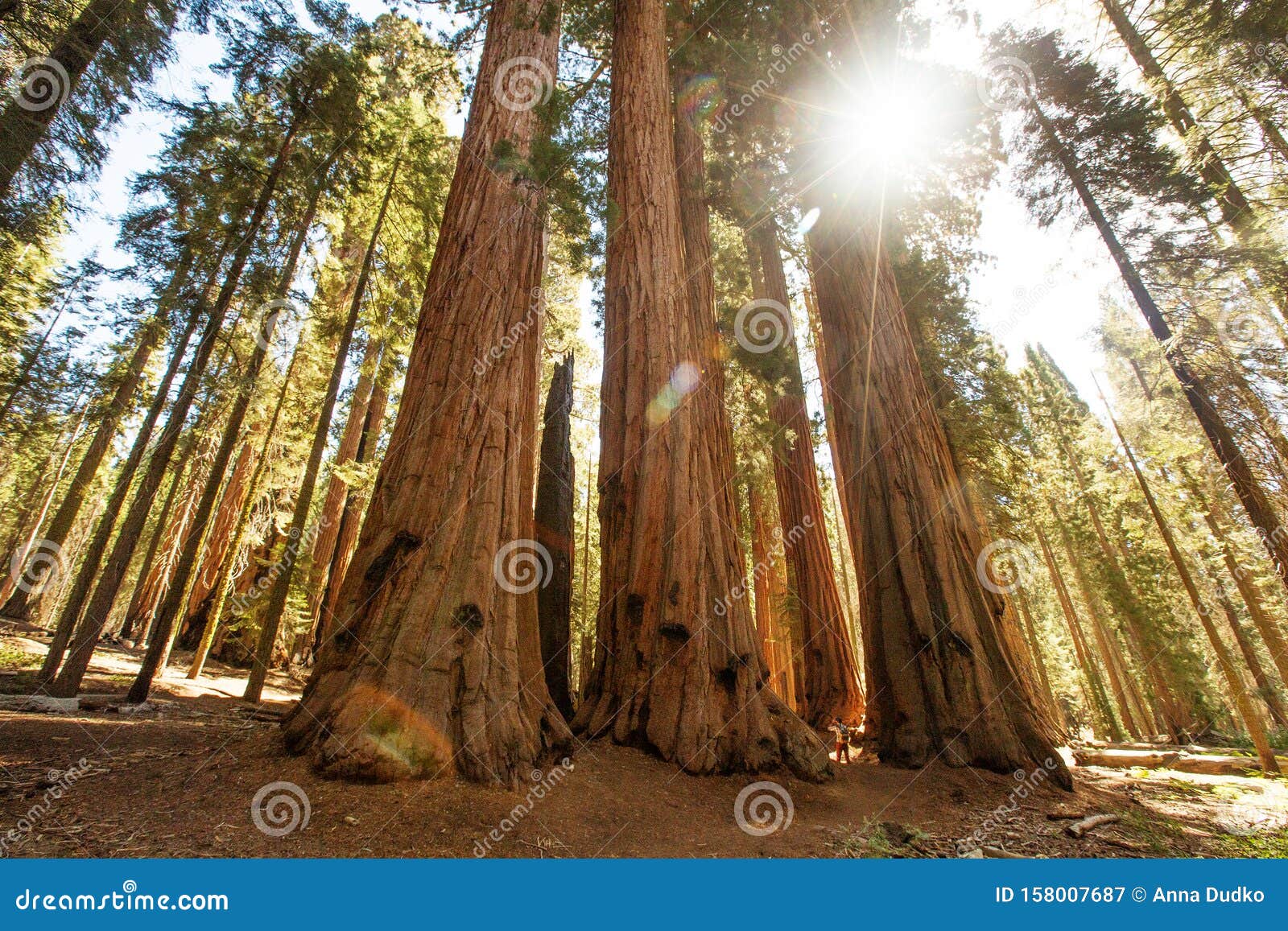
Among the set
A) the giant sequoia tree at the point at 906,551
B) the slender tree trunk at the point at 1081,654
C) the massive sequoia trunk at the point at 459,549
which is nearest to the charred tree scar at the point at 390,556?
the massive sequoia trunk at the point at 459,549

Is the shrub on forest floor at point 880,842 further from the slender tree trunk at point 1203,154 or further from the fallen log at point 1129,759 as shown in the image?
the slender tree trunk at point 1203,154

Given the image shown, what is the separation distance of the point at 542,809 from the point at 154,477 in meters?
6.15

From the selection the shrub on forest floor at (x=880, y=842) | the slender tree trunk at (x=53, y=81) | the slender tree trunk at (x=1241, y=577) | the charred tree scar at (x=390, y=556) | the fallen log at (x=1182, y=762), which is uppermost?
the slender tree trunk at (x=53, y=81)

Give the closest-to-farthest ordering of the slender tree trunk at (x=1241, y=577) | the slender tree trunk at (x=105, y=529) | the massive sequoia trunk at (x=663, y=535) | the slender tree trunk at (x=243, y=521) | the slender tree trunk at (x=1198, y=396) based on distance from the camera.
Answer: the massive sequoia trunk at (x=663, y=535), the slender tree trunk at (x=105, y=529), the slender tree trunk at (x=1198, y=396), the slender tree trunk at (x=243, y=521), the slender tree trunk at (x=1241, y=577)

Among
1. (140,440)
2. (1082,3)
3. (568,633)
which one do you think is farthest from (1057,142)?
(140,440)

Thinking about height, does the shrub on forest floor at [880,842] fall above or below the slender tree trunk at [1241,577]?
below

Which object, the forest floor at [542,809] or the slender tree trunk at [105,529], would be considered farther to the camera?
the slender tree trunk at [105,529]

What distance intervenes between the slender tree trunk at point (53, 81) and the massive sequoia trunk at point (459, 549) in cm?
615

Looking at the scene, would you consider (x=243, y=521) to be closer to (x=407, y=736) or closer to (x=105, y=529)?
(x=105, y=529)

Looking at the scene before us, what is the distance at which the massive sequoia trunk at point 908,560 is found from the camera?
4617mm

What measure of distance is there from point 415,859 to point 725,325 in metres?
6.84

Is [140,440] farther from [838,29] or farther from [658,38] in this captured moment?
[838,29]

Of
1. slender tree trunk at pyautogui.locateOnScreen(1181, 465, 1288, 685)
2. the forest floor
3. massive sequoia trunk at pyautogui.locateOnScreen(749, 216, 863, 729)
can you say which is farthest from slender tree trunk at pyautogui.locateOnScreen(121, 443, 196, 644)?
slender tree trunk at pyautogui.locateOnScreen(1181, 465, 1288, 685)

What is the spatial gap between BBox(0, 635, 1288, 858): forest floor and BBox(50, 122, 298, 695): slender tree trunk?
1.34 m
